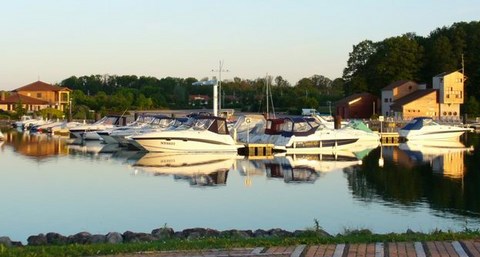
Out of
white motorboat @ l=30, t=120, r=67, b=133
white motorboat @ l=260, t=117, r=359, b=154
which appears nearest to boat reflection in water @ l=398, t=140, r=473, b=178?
white motorboat @ l=260, t=117, r=359, b=154

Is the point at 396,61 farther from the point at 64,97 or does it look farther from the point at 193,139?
the point at 64,97

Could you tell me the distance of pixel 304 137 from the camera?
41062mm

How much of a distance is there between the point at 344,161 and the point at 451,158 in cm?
648

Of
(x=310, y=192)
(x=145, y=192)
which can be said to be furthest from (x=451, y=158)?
(x=145, y=192)

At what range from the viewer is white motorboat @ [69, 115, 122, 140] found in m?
54.0

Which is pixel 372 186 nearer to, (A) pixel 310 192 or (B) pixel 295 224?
(A) pixel 310 192

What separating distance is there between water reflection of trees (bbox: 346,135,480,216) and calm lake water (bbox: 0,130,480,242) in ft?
0.12

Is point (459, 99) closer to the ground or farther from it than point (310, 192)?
farther from it

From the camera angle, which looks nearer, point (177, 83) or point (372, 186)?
point (372, 186)

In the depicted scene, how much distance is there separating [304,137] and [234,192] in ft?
58.0

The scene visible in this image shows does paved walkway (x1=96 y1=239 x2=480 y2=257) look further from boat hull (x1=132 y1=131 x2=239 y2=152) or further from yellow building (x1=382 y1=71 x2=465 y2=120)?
yellow building (x1=382 y1=71 x2=465 y2=120)

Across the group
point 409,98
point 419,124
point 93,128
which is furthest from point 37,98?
point 419,124

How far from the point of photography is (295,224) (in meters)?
17.5

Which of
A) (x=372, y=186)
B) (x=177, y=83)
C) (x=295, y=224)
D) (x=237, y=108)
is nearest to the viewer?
(x=295, y=224)
